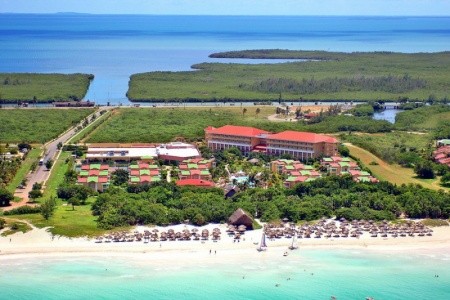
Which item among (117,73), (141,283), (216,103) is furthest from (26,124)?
(117,73)

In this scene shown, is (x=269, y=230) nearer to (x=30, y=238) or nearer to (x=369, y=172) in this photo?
(x=30, y=238)

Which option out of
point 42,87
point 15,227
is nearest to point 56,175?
point 15,227

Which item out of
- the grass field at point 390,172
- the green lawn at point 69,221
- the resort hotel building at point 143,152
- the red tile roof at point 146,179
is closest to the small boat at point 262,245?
the green lawn at point 69,221

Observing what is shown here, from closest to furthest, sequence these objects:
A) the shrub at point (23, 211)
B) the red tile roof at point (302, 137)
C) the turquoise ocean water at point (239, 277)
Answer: the turquoise ocean water at point (239, 277), the shrub at point (23, 211), the red tile roof at point (302, 137)

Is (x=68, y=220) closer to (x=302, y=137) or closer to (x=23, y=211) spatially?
(x=23, y=211)

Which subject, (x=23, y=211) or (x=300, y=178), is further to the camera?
(x=300, y=178)

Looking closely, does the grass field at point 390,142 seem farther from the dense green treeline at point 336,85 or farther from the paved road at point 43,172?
the dense green treeline at point 336,85

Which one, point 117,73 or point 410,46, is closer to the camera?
point 117,73
